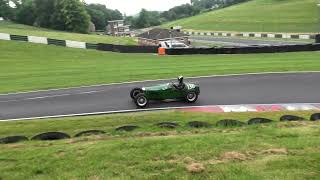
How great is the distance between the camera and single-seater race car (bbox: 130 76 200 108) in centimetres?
1631

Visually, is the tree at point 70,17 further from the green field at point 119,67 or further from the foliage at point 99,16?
the green field at point 119,67

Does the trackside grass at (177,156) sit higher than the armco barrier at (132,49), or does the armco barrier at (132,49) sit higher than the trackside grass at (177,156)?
the armco barrier at (132,49)

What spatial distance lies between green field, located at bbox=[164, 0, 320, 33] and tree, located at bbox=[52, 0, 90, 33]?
28.5 m

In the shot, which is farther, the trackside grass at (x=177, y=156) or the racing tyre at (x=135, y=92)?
the racing tyre at (x=135, y=92)

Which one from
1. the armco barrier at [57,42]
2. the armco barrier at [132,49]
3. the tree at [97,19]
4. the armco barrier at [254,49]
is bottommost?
the armco barrier at [254,49]

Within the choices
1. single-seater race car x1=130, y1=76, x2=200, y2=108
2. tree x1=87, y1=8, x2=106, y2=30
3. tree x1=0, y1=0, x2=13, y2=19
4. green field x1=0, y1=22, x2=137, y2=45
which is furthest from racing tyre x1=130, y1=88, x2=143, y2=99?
tree x1=87, y1=8, x2=106, y2=30

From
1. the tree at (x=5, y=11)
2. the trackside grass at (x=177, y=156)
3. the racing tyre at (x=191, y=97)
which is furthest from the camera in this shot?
the tree at (x=5, y=11)

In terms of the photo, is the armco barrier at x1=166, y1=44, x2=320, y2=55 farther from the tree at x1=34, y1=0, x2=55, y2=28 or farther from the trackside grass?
the tree at x1=34, y1=0, x2=55, y2=28

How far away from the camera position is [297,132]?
8352 millimetres

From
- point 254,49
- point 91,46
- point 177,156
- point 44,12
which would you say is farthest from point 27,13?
point 177,156

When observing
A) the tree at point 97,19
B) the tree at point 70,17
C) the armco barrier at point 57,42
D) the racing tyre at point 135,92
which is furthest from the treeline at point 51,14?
the racing tyre at point 135,92

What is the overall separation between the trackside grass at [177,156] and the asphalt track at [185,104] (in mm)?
7504

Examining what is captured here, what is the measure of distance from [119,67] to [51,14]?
277 feet

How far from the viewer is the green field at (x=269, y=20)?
7781 cm
